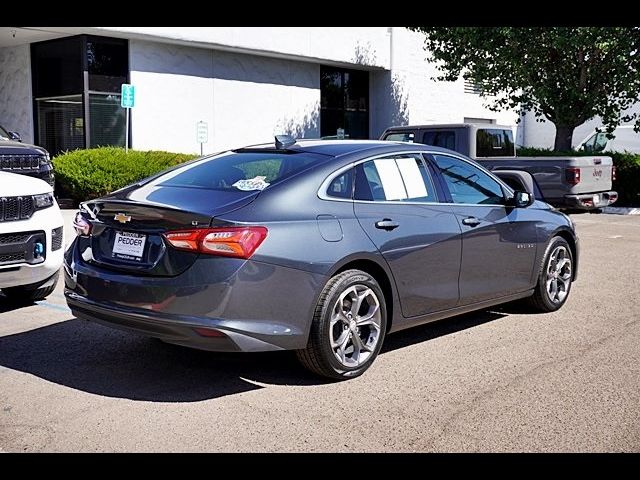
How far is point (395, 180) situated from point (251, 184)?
3.71 feet

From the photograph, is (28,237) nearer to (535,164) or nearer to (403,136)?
(403,136)

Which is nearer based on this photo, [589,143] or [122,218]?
[122,218]

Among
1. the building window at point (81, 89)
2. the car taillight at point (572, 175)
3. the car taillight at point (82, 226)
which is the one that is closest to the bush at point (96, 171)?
the building window at point (81, 89)

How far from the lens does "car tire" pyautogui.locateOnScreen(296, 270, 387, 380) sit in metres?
4.82

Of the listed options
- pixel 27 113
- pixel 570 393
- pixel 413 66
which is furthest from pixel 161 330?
pixel 413 66

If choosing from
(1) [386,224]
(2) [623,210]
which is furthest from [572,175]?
(1) [386,224]

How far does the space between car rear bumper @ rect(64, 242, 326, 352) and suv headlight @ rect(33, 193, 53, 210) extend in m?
2.45

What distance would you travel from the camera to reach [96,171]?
17000 mm

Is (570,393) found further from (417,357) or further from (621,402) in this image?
(417,357)

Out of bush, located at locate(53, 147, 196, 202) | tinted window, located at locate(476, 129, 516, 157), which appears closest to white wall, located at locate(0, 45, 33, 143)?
bush, located at locate(53, 147, 196, 202)

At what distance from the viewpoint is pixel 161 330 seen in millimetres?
4586

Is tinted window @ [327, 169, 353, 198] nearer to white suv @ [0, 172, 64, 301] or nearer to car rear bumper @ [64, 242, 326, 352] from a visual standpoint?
car rear bumper @ [64, 242, 326, 352]
